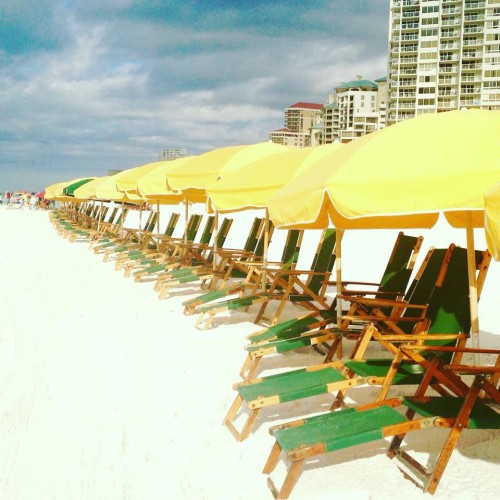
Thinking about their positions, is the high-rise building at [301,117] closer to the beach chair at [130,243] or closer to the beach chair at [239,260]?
the beach chair at [130,243]

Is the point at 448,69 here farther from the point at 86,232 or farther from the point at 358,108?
the point at 86,232

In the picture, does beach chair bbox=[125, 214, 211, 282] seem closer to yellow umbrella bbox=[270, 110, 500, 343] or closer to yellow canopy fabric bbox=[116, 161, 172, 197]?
yellow canopy fabric bbox=[116, 161, 172, 197]

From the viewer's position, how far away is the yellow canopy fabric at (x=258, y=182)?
5711 millimetres

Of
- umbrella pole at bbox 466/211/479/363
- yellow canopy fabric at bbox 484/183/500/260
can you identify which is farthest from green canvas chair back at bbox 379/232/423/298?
yellow canopy fabric at bbox 484/183/500/260

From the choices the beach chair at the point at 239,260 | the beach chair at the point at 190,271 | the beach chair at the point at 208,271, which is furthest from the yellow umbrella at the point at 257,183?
the beach chair at the point at 190,271

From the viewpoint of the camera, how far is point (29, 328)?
22.9 ft

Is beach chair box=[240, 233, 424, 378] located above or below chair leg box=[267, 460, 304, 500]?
above

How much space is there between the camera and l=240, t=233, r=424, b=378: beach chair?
465 centimetres

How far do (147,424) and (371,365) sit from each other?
1634 mm

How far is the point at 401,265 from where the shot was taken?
550 cm

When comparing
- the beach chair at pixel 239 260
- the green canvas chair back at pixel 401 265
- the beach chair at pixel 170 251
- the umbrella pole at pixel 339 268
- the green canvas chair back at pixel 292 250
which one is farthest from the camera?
the beach chair at pixel 170 251

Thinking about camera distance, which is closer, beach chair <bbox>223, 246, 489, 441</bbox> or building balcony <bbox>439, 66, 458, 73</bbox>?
beach chair <bbox>223, 246, 489, 441</bbox>

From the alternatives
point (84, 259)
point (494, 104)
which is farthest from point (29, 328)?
point (494, 104)

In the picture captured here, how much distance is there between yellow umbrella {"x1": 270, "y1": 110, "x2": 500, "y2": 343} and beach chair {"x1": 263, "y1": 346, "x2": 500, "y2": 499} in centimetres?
80
